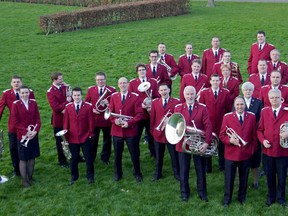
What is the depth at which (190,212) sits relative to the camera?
7.87 metres

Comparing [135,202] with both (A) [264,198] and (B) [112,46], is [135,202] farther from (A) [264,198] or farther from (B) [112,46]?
(B) [112,46]

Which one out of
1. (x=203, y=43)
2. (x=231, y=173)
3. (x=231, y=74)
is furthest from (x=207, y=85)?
(x=203, y=43)

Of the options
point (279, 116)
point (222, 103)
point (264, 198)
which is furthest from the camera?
point (222, 103)

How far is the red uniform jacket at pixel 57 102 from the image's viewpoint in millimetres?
9453

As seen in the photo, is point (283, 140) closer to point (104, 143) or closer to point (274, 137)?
point (274, 137)

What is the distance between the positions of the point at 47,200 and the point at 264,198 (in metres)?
3.89

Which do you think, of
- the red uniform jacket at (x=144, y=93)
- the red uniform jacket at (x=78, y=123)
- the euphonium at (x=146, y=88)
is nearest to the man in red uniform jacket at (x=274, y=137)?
the euphonium at (x=146, y=88)

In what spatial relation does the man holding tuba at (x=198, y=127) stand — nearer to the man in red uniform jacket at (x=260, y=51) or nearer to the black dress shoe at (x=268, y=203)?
the black dress shoe at (x=268, y=203)

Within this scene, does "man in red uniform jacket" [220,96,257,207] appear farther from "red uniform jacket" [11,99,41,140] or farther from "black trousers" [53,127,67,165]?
"black trousers" [53,127,67,165]

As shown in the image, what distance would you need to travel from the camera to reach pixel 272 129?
7602mm

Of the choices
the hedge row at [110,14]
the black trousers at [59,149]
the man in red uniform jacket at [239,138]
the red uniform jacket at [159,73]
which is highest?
the hedge row at [110,14]

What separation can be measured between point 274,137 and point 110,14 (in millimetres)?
19148

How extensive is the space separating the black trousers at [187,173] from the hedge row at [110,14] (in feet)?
55.9

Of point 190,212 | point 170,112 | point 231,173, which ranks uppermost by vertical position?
point 170,112
